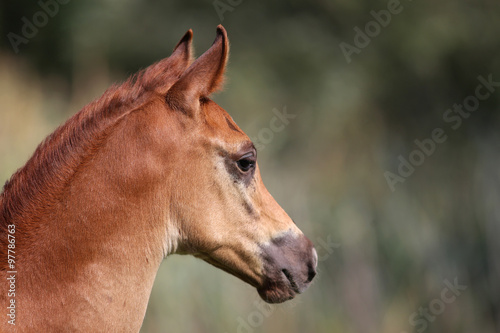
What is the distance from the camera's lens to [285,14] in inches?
525

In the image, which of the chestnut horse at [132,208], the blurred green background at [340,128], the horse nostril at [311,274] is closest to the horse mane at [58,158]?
the chestnut horse at [132,208]

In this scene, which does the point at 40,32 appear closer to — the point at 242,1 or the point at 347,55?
the point at 242,1

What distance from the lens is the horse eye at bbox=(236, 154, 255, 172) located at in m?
2.96

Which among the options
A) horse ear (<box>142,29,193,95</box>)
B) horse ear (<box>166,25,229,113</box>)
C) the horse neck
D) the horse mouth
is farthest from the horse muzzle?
horse ear (<box>142,29,193,95</box>)

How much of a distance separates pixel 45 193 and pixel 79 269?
0.36m

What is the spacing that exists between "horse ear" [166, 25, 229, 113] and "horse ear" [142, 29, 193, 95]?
80 mm

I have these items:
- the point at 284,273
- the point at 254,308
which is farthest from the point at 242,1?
the point at 284,273

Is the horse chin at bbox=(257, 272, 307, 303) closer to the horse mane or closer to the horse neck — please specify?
the horse neck

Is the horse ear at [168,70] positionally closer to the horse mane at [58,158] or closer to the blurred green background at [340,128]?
the horse mane at [58,158]

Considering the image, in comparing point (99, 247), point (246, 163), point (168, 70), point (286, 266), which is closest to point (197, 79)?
point (168, 70)

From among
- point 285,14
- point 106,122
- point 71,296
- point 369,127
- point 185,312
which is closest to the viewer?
point 71,296

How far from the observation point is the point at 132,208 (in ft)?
8.59

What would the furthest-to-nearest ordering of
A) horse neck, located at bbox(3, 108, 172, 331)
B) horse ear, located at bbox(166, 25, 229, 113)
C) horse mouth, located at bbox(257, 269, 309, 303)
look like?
horse mouth, located at bbox(257, 269, 309, 303), horse ear, located at bbox(166, 25, 229, 113), horse neck, located at bbox(3, 108, 172, 331)

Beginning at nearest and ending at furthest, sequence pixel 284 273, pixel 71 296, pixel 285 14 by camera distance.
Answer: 1. pixel 71 296
2. pixel 284 273
3. pixel 285 14
